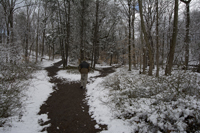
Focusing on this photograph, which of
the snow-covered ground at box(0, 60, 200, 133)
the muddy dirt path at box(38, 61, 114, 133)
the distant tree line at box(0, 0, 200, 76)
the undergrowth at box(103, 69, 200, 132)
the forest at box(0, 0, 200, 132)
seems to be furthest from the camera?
the distant tree line at box(0, 0, 200, 76)

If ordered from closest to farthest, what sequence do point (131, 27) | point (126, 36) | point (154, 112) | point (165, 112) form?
point (165, 112), point (154, 112), point (131, 27), point (126, 36)

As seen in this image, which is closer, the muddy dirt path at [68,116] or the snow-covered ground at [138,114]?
the snow-covered ground at [138,114]

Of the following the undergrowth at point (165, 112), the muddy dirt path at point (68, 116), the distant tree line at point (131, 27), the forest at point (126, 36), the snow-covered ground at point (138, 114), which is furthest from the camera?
the distant tree line at point (131, 27)

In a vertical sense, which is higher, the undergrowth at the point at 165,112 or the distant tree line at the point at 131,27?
the distant tree line at the point at 131,27

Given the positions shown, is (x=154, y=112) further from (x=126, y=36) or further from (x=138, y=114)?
(x=126, y=36)

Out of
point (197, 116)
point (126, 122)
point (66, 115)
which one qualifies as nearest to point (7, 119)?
point (66, 115)

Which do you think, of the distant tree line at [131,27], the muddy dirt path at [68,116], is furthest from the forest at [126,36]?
the muddy dirt path at [68,116]

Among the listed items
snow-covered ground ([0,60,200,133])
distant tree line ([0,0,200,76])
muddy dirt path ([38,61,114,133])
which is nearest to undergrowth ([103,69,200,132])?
snow-covered ground ([0,60,200,133])

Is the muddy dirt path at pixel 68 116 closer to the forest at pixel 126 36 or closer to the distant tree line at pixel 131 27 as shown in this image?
the forest at pixel 126 36

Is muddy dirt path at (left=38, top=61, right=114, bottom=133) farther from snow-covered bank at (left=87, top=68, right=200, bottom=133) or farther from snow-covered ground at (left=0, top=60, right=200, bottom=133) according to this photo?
snow-covered bank at (left=87, top=68, right=200, bottom=133)

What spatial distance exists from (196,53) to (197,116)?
12421mm

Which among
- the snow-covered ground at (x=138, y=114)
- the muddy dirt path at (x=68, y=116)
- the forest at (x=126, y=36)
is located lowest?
the muddy dirt path at (x=68, y=116)

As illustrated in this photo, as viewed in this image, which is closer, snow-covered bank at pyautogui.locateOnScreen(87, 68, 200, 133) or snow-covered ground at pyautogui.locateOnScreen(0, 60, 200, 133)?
snow-covered bank at pyautogui.locateOnScreen(87, 68, 200, 133)

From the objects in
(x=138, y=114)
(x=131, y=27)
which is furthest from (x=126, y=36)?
(x=138, y=114)
